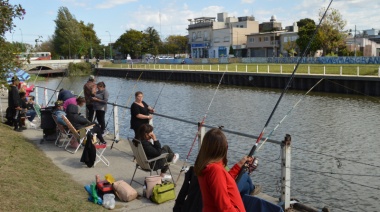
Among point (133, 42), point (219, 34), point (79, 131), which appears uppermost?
point (219, 34)

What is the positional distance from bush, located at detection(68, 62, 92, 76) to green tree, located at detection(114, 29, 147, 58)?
34680 mm

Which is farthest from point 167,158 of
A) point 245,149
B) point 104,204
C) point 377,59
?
point 377,59

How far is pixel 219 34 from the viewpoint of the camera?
99188 mm

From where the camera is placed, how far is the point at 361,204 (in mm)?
8742

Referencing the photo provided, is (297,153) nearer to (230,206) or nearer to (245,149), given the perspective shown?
(245,149)

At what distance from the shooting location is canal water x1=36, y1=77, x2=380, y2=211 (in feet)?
30.7

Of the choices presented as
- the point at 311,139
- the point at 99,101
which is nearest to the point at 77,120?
the point at 99,101

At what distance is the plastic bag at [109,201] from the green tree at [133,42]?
10571cm

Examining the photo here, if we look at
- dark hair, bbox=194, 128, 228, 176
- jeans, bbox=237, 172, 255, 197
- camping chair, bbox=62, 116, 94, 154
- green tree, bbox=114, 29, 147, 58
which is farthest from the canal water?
green tree, bbox=114, 29, 147, 58

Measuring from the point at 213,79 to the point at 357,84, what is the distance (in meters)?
18.7

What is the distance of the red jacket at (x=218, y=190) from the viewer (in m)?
3.12

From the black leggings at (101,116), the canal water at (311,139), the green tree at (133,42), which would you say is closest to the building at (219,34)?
the green tree at (133,42)

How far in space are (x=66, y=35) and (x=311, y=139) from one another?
88.3m

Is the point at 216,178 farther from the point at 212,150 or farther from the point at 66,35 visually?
the point at 66,35
